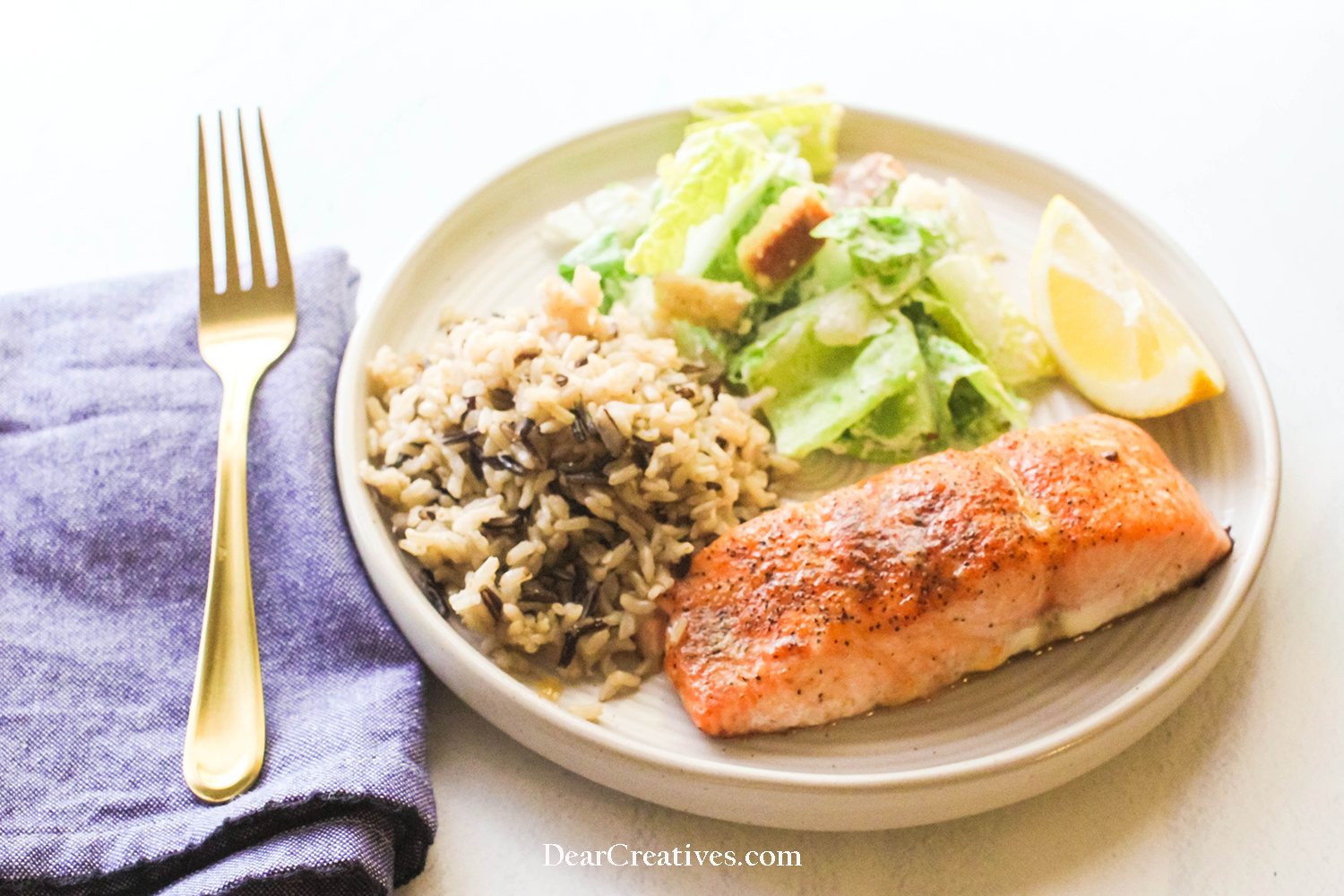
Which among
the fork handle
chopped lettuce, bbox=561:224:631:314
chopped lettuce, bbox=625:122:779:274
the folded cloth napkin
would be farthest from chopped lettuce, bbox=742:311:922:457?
the fork handle

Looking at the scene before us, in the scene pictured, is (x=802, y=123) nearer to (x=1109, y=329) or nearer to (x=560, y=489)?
(x=1109, y=329)

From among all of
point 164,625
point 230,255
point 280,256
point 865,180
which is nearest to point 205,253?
point 230,255

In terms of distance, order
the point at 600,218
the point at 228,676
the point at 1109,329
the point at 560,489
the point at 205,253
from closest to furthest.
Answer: the point at 228,676 < the point at 560,489 < the point at 205,253 < the point at 1109,329 < the point at 600,218

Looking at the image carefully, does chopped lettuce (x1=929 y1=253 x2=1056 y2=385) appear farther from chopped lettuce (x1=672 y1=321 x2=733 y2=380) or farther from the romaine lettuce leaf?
chopped lettuce (x1=672 y1=321 x2=733 y2=380)

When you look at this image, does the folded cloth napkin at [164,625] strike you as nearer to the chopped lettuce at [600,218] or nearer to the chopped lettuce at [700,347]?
the chopped lettuce at [600,218]

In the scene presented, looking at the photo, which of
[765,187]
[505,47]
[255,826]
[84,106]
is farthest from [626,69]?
[255,826]

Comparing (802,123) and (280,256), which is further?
(802,123)

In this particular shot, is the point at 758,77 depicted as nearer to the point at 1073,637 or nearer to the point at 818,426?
the point at 818,426
